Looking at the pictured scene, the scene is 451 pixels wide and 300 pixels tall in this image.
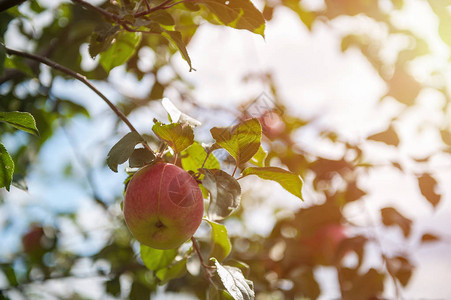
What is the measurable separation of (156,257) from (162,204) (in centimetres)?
30

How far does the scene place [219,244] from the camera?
969 mm

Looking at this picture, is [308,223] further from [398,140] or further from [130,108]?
[130,108]

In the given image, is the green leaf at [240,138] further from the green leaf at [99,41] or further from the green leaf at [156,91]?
the green leaf at [156,91]

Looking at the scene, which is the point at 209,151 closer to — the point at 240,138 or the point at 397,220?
the point at 240,138

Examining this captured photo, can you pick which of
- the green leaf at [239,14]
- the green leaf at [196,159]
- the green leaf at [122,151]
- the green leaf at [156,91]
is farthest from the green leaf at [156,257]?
the green leaf at [156,91]

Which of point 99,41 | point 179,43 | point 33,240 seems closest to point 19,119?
point 99,41

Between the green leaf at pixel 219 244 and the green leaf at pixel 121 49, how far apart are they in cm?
52

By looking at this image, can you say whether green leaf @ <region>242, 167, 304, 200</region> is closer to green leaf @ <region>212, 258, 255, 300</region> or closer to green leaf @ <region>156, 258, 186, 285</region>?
green leaf @ <region>212, 258, 255, 300</region>

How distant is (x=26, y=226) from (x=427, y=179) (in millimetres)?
2418

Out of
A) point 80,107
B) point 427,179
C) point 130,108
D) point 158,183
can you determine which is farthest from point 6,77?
point 427,179

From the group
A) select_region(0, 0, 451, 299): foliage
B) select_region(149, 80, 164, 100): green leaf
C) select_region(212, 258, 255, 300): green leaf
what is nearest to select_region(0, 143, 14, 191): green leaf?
select_region(0, 0, 451, 299): foliage

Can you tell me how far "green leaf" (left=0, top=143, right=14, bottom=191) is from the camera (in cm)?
84

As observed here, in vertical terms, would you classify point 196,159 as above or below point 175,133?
below

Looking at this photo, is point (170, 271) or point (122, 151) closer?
point (122, 151)
